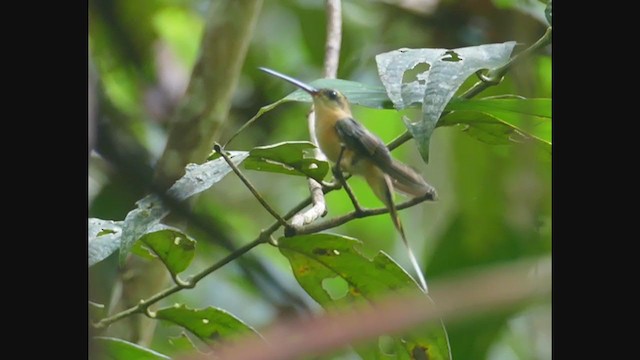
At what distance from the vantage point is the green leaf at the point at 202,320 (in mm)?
721

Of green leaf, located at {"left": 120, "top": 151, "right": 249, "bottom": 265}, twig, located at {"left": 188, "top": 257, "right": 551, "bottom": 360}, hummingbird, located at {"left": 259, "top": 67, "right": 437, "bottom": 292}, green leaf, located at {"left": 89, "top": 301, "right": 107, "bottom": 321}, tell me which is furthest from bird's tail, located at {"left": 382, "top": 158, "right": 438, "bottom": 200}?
twig, located at {"left": 188, "top": 257, "right": 551, "bottom": 360}

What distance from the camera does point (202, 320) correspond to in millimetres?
740

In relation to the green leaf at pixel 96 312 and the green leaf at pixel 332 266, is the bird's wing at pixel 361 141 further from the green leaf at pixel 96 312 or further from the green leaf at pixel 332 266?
the green leaf at pixel 96 312

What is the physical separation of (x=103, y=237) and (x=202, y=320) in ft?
0.37

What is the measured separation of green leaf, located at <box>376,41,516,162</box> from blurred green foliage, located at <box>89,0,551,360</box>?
0.05ft

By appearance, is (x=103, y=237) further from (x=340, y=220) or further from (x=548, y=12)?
(x=548, y=12)

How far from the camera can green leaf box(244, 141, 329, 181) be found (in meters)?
0.68

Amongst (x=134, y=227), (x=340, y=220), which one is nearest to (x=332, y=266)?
(x=340, y=220)

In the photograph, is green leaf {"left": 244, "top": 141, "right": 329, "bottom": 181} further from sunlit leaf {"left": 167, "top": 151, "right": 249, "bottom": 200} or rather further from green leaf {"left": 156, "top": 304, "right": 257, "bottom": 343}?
green leaf {"left": 156, "top": 304, "right": 257, "bottom": 343}

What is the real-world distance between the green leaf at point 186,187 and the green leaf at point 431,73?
0.13m
